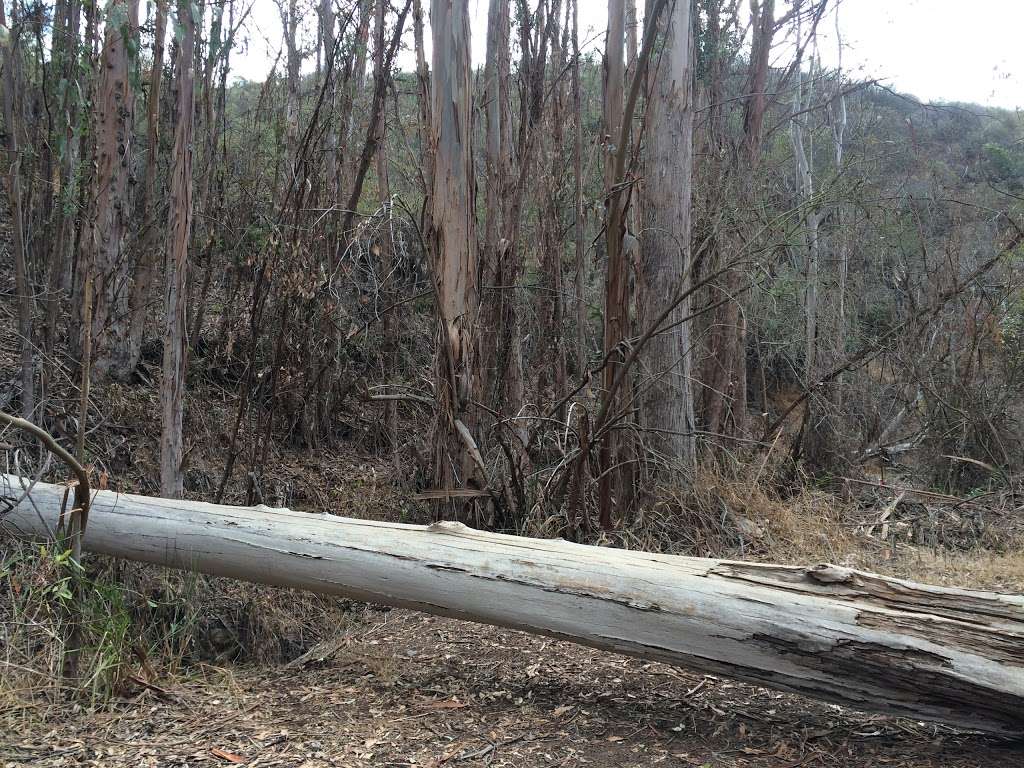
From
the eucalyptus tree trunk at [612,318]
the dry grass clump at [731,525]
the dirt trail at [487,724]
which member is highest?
the eucalyptus tree trunk at [612,318]

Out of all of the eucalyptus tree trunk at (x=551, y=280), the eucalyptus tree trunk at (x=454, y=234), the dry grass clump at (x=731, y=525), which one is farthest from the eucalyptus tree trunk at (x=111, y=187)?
the dry grass clump at (x=731, y=525)

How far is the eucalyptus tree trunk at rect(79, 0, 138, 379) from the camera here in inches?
303

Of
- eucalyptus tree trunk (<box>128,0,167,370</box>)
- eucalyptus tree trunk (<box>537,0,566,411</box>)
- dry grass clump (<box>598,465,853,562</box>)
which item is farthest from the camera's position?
eucalyptus tree trunk (<box>537,0,566,411</box>)

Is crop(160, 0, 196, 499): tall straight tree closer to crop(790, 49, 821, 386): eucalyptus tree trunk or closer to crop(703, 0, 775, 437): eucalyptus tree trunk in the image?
crop(790, 49, 821, 386): eucalyptus tree trunk

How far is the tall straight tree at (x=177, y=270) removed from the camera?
6.16m

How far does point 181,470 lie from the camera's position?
20.9 ft

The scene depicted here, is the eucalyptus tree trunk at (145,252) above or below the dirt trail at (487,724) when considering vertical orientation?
above

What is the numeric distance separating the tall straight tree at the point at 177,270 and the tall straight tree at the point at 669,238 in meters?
3.64

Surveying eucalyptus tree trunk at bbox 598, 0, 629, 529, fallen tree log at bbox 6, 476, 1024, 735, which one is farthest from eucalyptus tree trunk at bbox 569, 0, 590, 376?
fallen tree log at bbox 6, 476, 1024, 735

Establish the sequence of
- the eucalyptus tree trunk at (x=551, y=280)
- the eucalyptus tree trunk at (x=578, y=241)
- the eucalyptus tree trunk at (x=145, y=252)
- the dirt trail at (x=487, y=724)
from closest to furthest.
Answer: the dirt trail at (x=487, y=724) → the eucalyptus tree trunk at (x=145, y=252) → the eucalyptus tree trunk at (x=551, y=280) → the eucalyptus tree trunk at (x=578, y=241)

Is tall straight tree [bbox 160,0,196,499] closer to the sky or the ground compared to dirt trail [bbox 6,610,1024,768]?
closer to the sky

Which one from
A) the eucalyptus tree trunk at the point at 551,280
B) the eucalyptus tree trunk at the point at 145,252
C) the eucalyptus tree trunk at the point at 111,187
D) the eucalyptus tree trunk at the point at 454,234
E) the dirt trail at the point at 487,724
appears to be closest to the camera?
the dirt trail at the point at 487,724

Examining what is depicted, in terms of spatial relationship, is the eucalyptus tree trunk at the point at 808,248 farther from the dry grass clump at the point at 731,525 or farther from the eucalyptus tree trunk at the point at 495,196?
the eucalyptus tree trunk at the point at 495,196

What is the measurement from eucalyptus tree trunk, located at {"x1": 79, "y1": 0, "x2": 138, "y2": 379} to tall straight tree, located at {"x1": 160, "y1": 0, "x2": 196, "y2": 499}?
164 cm
